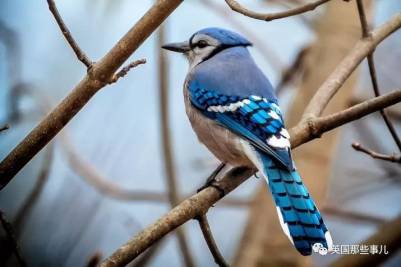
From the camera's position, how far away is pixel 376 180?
2.72 metres

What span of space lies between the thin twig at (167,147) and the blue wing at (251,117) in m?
0.19

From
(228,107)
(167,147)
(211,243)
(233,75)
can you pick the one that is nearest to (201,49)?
(233,75)

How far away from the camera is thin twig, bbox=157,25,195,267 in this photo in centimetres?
208

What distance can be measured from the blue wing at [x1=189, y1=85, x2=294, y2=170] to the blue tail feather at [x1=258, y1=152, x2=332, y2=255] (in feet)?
0.09

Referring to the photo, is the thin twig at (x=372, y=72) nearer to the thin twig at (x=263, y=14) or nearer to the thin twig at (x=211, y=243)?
the thin twig at (x=263, y=14)

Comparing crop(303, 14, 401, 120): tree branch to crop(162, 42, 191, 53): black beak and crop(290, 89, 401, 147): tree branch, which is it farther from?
crop(162, 42, 191, 53): black beak

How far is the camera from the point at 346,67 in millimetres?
1788

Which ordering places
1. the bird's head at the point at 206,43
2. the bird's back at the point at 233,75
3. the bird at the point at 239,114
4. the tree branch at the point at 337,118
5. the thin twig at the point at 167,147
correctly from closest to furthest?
the tree branch at the point at 337,118 → the bird at the point at 239,114 → the bird's back at the point at 233,75 → the bird's head at the point at 206,43 → the thin twig at the point at 167,147

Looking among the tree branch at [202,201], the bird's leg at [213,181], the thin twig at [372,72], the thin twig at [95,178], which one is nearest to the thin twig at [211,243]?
the tree branch at [202,201]

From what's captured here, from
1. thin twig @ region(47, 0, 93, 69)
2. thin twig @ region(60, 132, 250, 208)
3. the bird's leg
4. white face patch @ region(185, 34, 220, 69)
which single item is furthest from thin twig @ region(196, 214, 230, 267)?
thin twig @ region(60, 132, 250, 208)

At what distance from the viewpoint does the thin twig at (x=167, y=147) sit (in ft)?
6.82

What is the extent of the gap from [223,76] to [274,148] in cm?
38

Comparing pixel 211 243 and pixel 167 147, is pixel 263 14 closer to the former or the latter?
pixel 211 243

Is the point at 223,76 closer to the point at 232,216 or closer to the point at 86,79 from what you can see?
the point at 86,79
